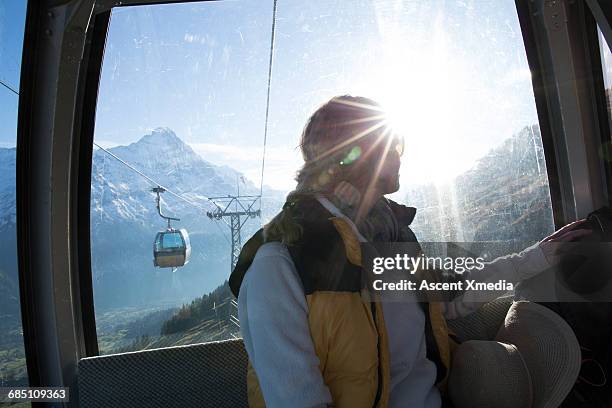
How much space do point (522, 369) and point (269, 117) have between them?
5.15ft

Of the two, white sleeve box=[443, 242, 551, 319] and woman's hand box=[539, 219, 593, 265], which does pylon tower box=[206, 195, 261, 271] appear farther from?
woman's hand box=[539, 219, 593, 265]

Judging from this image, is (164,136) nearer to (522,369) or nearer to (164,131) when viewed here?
(164,131)

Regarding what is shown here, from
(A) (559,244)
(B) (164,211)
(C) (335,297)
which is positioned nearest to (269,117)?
(B) (164,211)

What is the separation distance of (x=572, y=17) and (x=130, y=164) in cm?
230

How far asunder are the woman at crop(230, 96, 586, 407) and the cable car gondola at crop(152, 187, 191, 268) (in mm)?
835

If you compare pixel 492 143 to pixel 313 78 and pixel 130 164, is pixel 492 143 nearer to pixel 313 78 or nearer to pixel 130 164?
pixel 313 78

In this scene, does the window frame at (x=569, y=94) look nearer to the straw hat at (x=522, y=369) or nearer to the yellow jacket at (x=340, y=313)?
the straw hat at (x=522, y=369)

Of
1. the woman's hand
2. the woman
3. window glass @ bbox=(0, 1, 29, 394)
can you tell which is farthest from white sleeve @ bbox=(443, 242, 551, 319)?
window glass @ bbox=(0, 1, 29, 394)

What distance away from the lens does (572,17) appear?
7.74ft

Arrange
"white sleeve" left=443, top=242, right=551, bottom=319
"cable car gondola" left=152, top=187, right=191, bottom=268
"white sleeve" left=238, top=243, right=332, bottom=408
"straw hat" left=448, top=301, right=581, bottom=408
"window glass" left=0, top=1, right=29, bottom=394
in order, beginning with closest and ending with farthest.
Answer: "white sleeve" left=238, top=243, right=332, bottom=408
"straw hat" left=448, top=301, right=581, bottom=408
"white sleeve" left=443, top=242, right=551, bottom=319
"window glass" left=0, top=1, right=29, bottom=394
"cable car gondola" left=152, top=187, right=191, bottom=268

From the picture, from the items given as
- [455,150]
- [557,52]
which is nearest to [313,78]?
[455,150]

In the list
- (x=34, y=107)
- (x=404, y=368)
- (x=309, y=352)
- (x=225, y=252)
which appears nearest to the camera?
(x=309, y=352)

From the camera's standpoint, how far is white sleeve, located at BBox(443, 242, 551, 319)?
86.4 inches

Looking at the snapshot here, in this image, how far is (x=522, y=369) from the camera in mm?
1884
